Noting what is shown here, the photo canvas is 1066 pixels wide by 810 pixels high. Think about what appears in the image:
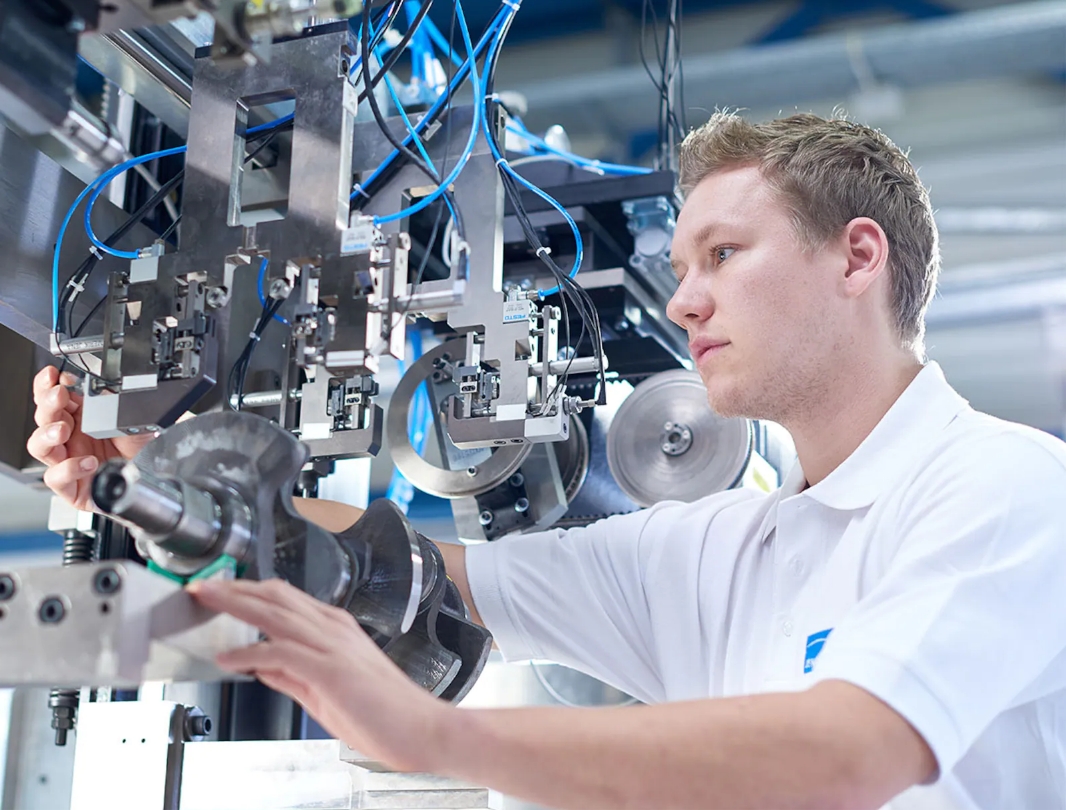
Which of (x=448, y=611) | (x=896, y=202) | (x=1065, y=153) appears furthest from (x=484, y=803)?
(x=1065, y=153)

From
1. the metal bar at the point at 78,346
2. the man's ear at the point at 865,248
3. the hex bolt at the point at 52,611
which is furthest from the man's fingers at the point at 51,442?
the man's ear at the point at 865,248

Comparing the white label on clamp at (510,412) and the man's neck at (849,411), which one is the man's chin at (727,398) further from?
the white label on clamp at (510,412)

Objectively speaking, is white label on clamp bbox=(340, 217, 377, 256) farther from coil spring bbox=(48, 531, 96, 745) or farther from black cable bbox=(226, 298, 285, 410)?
coil spring bbox=(48, 531, 96, 745)

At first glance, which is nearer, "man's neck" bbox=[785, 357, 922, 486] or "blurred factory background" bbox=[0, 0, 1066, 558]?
"man's neck" bbox=[785, 357, 922, 486]

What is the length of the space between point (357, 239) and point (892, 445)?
0.73 metres

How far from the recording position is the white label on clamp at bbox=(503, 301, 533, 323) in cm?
140

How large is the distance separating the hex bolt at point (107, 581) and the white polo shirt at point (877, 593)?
61 cm

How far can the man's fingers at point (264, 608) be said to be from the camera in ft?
2.93

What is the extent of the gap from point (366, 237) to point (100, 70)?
25.0 inches

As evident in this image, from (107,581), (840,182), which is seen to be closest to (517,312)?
(840,182)

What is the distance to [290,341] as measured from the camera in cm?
137

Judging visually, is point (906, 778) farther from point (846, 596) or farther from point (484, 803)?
point (484, 803)

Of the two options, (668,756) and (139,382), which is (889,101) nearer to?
(139,382)

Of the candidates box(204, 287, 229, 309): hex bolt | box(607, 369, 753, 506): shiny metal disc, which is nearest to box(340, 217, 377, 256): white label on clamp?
box(204, 287, 229, 309): hex bolt
